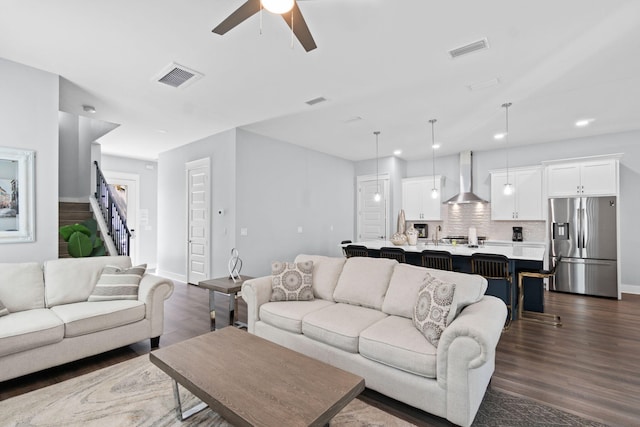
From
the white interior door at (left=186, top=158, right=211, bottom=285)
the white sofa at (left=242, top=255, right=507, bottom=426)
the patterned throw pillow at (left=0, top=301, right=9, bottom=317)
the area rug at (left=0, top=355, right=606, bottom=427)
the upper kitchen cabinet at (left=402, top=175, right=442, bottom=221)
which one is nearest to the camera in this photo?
the white sofa at (left=242, top=255, right=507, bottom=426)

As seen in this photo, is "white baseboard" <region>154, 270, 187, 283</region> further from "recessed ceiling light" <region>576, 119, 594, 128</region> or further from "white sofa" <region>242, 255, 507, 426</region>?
"recessed ceiling light" <region>576, 119, 594, 128</region>

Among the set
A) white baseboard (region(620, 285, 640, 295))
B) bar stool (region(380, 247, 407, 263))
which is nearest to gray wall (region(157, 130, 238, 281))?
bar stool (region(380, 247, 407, 263))

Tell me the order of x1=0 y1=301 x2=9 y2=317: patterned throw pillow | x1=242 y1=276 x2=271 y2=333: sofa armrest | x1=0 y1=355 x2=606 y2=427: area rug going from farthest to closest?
x1=242 y1=276 x2=271 y2=333: sofa armrest, x1=0 y1=301 x2=9 y2=317: patterned throw pillow, x1=0 y1=355 x2=606 y2=427: area rug

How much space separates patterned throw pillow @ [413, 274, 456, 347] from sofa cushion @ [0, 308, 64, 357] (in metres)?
3.03

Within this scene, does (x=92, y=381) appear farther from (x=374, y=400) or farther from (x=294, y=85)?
(x=294, y=85)

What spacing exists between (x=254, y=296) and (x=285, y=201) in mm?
3157

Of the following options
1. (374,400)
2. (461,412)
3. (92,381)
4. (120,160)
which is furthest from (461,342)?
(120,160)

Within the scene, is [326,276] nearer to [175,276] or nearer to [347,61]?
[347,61]

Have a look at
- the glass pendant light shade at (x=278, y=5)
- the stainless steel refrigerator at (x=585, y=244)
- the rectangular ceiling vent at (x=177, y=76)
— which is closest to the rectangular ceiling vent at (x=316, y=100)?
the rectangular ceiling vent at (x=177, y=76)

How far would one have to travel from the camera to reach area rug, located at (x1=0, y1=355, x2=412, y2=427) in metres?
2.05

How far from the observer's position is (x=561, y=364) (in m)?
2.88

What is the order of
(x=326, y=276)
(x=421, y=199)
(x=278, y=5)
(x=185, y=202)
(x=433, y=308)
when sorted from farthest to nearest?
(x=421, y=199)
(x=185, y=202)
(x=326, y=276)
(x=433, y=308)
(x=278, y=5)

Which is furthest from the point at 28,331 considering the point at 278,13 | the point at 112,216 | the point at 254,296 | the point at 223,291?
the point at 112,216

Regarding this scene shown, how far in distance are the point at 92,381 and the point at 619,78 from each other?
20.0 feet
